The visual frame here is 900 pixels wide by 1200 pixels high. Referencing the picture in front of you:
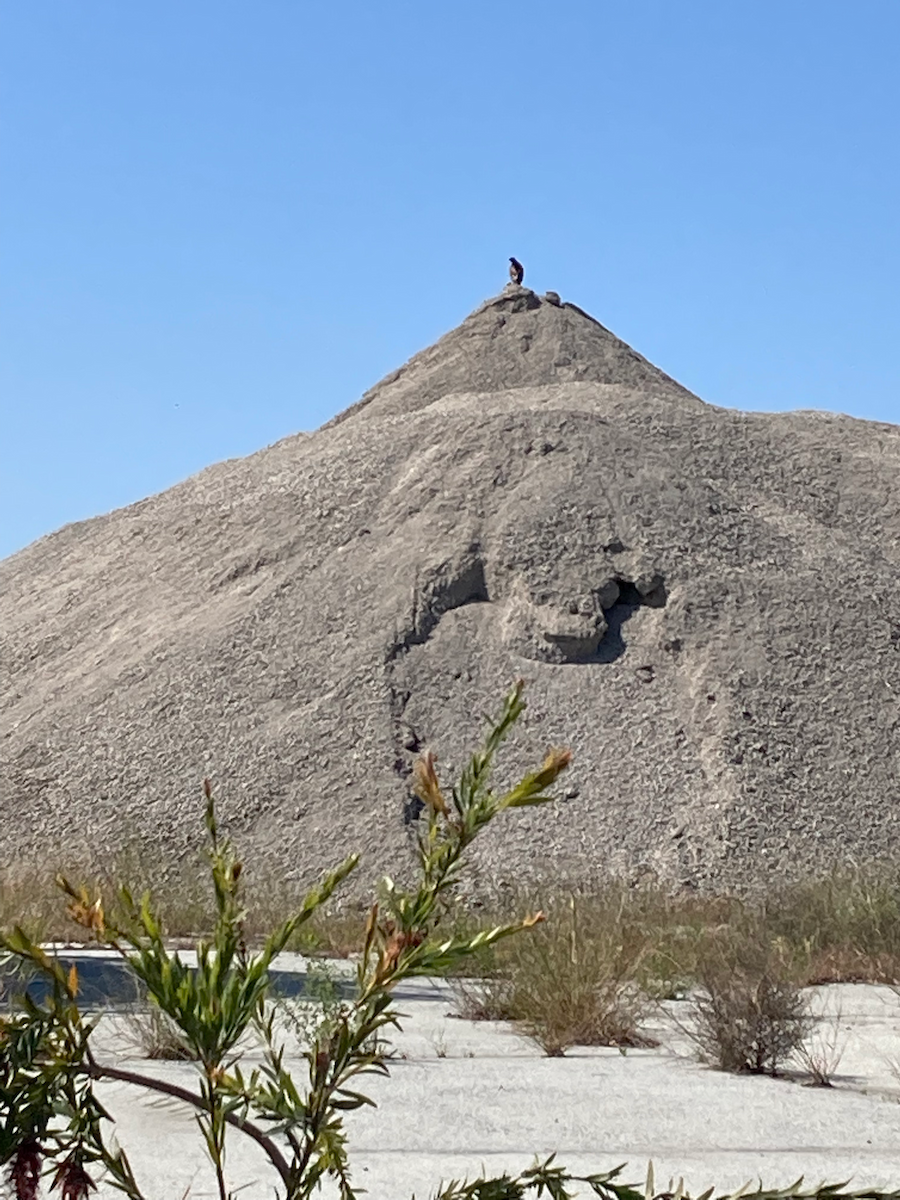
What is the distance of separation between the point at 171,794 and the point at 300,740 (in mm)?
1993

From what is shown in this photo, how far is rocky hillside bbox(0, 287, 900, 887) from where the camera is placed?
2186 centimetres

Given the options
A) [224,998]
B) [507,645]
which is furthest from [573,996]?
[507,645]

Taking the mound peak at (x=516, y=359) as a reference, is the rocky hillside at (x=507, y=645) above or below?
below

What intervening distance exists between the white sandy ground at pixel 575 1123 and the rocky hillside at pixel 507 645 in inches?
435

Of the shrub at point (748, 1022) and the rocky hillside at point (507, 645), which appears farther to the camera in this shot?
the rocky hillside at point (507, 645)

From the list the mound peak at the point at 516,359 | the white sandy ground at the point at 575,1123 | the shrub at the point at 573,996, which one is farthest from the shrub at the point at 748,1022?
the mound peak at the point at 516,359

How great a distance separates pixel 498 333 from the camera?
129 ft

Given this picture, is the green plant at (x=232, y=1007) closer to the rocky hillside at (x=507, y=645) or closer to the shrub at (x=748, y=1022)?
the shrub at (x=748, y=1022)

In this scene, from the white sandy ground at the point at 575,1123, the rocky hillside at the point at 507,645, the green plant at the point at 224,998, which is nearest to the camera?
the green plant at the point at 224,998

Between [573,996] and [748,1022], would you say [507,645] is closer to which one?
[573,996]

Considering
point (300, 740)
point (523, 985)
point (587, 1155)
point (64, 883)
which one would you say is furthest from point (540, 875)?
point (64, 883)

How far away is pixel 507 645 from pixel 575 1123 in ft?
58.6

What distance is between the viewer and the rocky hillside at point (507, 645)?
2186 cm

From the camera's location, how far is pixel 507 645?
981 inches
